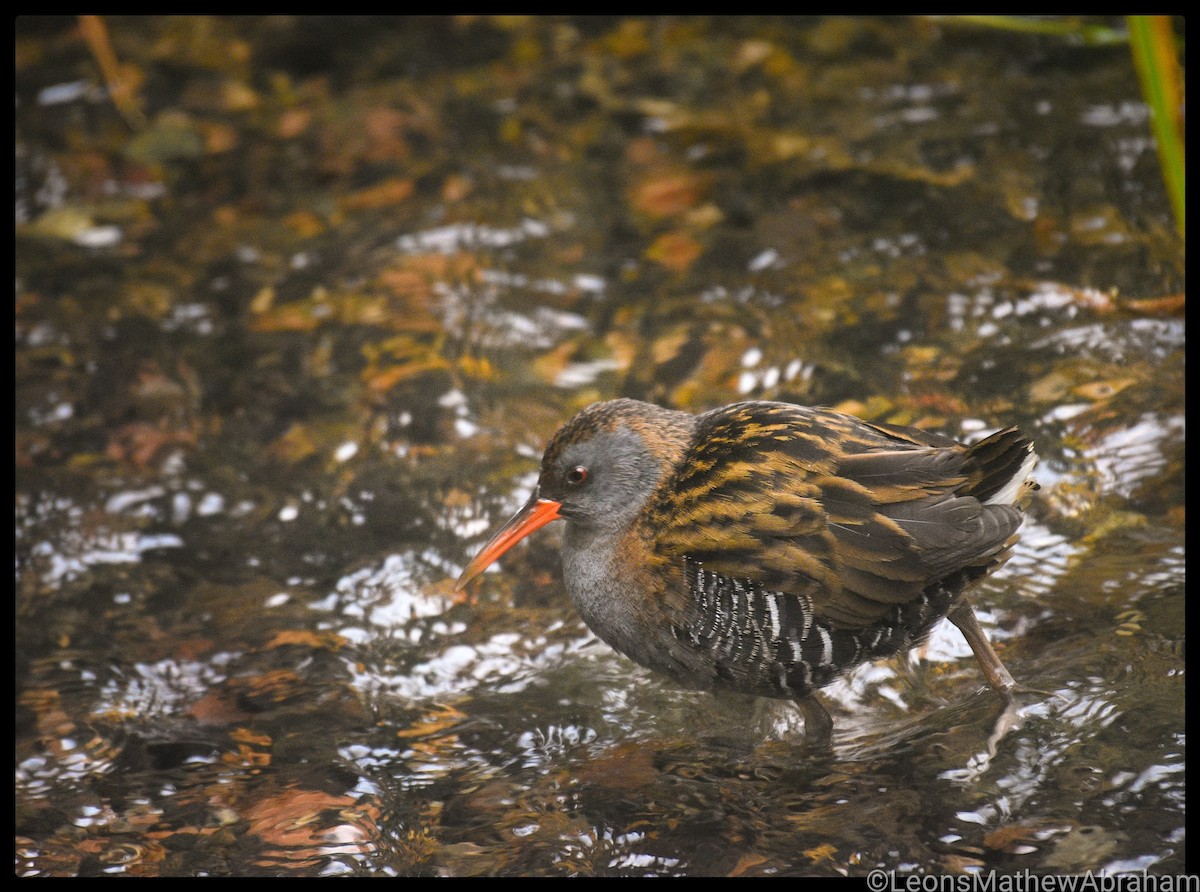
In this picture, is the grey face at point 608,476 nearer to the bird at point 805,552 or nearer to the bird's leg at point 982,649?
the bird at point 805,552

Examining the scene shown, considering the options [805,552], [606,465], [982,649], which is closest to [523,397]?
[606,465]

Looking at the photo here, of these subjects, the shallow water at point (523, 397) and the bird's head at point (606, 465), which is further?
the bird's head at point (606, 465)

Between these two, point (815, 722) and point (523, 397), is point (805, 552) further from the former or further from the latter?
point (523, 397)

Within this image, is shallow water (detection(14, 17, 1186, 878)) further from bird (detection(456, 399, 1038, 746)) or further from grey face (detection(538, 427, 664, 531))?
grey face (detection(538, 427, 664, 531))

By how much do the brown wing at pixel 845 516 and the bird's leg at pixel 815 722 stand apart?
15.7 inches

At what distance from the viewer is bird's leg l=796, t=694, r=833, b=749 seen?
397 cm

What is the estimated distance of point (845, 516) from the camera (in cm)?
375

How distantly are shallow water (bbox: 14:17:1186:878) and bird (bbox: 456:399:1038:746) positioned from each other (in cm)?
29

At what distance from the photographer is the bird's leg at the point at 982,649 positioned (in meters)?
3.87

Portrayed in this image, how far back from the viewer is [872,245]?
598 centimetres

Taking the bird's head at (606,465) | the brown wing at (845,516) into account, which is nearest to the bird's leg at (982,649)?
the brown wing at (845,516)

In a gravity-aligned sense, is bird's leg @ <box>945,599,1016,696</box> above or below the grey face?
below

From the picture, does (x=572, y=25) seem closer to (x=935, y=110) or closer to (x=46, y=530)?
(x=935, y=110)

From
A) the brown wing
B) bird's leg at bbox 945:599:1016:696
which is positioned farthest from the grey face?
bird's leg at bbox 945:599:1016:696
